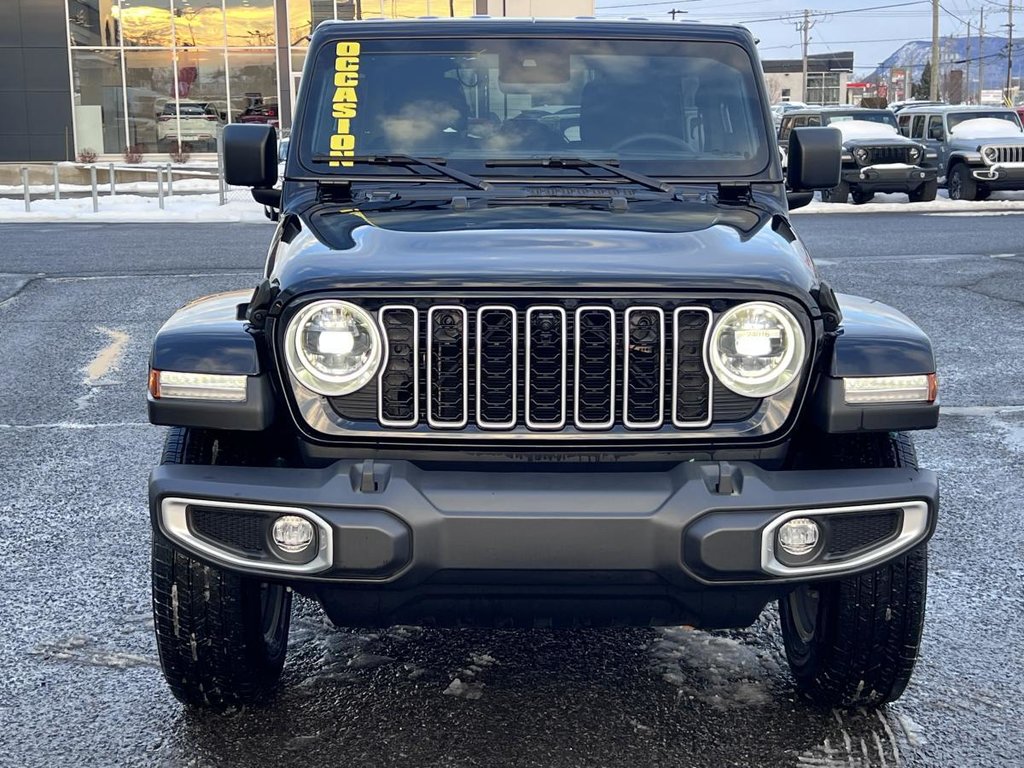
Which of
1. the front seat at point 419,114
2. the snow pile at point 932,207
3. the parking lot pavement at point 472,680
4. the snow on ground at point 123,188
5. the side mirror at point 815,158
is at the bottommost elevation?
the snow pile at point 932,207

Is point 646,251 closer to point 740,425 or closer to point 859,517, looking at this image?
point 740,425

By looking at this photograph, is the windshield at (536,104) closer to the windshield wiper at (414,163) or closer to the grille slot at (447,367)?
the windshield wiper at (414,163)

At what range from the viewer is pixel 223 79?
1492 inches

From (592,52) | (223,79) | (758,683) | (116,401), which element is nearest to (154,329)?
(116,401)

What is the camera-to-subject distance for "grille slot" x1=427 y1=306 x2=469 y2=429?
3219 millimetres

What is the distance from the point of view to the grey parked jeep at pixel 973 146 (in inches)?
965

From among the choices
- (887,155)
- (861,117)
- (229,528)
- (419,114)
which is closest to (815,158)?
A: (419,114)

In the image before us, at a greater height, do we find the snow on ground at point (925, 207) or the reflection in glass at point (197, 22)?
the reflection in glass at point (197, 22)

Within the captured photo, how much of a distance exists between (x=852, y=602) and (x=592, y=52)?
2.19 m

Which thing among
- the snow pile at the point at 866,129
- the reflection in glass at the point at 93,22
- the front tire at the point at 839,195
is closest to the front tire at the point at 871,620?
the front tire at the point at 839,195

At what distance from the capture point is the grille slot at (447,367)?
10.6ft

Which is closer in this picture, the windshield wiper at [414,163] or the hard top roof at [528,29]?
the windshield wiper at [414,163]

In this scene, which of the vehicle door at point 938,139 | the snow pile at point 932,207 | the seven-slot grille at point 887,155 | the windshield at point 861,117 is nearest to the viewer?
the snow pile at point 932,207

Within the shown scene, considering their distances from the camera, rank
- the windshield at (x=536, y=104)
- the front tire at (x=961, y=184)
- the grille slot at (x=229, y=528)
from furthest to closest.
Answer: the front tire at (x=961, y=184), the windshield at (x=536, y=104), the grille slot at (x=229, y=528)
